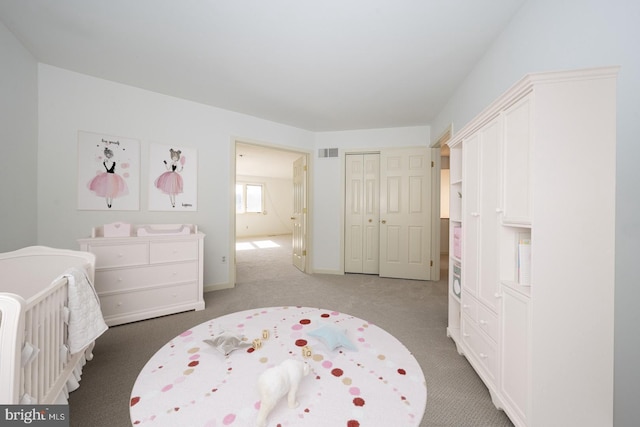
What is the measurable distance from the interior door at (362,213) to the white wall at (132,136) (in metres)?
1.48

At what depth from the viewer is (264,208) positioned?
30.8 feet

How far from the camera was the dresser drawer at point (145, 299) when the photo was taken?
2.34 metres

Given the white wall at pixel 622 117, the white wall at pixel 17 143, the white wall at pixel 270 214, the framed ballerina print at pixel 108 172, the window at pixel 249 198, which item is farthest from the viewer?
the white wall at pixel 270 214

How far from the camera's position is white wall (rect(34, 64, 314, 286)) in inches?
95.8

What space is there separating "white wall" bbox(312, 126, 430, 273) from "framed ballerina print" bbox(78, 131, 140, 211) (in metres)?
2.58

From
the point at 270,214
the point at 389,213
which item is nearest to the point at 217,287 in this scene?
the point at 389,213

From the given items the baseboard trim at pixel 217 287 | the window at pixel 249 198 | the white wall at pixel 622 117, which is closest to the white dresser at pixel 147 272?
the baseboard trim at pixel 217 287

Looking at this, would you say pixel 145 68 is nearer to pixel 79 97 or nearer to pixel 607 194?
pixel 79 97

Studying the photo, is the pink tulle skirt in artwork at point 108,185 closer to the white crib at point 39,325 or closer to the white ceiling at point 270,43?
the white ceiling at point 270,43

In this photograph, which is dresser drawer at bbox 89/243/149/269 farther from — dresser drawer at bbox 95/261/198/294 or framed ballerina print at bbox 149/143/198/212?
framed ballerina print at bbox 149/143/198/212

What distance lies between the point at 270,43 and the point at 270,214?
7.80 meters

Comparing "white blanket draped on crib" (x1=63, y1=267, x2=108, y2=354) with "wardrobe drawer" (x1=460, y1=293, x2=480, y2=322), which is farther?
"wardrobe drawer" (x1=460, y1=293, x2=480, y2=322)

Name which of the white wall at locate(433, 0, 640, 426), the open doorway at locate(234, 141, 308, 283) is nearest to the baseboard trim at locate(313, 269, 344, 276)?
the open doorway at locate(234, 141, 308, 283)

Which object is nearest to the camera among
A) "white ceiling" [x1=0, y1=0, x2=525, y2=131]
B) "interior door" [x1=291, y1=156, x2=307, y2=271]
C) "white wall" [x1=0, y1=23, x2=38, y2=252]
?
"white ceiling" [x1=0, y1=0, x2=525, y2=131]
